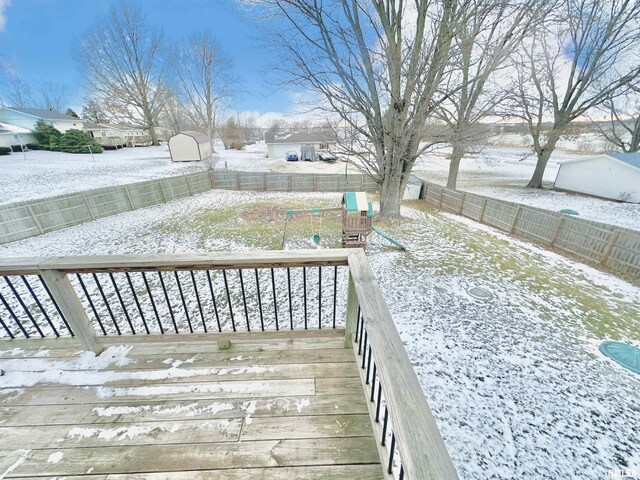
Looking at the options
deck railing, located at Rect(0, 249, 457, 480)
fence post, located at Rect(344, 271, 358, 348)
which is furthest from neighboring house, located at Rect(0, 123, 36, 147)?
fence post, located at Rect(344, 271, 358, 348)

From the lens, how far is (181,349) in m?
2.42

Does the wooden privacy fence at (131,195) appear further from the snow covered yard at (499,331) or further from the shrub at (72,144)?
the shrub at (72,144)

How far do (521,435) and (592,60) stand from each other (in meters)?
19.6

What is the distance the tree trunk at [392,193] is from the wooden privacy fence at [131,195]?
1.73 m

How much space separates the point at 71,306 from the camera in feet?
6.88

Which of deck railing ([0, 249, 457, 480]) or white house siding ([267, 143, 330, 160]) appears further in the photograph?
white house siding ([267, 143, 330, 160])

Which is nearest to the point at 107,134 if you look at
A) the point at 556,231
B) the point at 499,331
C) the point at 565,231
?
the point at 499,331

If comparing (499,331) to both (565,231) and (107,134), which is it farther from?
(107,134)

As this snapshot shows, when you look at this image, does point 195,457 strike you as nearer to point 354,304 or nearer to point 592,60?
point 354,304

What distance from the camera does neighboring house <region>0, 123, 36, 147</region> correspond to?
2225cm

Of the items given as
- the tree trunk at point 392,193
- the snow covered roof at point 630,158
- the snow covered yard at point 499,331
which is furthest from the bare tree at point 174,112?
the snow covered roof at point 630,158

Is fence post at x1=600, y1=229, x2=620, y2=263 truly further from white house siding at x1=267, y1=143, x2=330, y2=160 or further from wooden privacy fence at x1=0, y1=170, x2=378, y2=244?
white house siding at x1=267, y1=143, x2=330, y2=160

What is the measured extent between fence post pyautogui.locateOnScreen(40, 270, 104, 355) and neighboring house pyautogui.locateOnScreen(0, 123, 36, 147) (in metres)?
33.6

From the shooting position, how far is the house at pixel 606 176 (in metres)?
14.4
